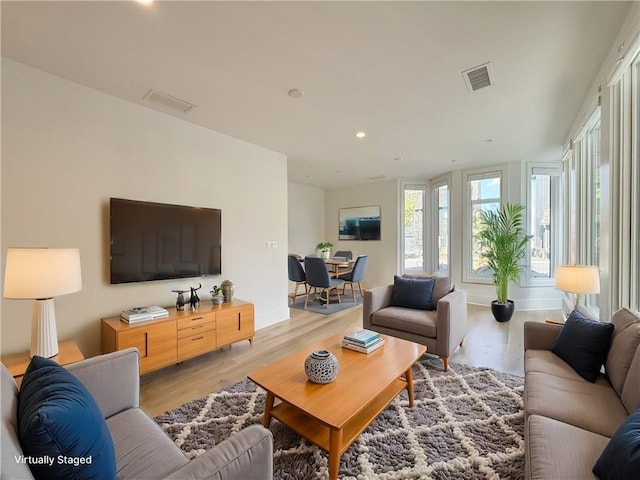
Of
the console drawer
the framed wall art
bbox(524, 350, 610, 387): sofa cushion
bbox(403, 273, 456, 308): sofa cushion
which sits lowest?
the console drawer

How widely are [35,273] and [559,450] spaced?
2.77 m

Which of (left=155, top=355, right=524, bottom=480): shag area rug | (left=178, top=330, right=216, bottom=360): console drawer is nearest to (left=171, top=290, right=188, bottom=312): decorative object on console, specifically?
(left=178, top=330, right=216, bottom=360): console drawer

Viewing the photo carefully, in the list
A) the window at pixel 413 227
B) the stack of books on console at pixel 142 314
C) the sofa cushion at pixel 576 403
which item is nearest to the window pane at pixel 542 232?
the window at pixel 413 227

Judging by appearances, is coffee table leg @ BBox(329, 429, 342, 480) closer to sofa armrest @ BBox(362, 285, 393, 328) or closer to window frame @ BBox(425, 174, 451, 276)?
sofa armrest @ BBox(362, 285, 393, 328)

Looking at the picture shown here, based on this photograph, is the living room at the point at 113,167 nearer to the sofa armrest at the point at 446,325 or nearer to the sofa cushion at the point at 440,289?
the sofa armrest at the point at 446,325

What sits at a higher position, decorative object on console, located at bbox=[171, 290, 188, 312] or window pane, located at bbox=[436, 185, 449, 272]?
window pane, located at bbox=[436, 185, 449, 272]

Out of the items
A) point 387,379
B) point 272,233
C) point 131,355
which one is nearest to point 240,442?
point 131,355

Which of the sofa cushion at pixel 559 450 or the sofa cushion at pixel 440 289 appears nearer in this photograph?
the sofa cushion at pixel 559 450

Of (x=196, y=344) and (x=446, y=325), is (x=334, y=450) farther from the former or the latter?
(x=196, y=344)

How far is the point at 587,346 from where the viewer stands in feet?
5.76

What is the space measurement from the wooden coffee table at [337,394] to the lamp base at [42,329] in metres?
1.31

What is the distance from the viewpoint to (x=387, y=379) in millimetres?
1756

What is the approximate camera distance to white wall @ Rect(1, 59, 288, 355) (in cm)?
211

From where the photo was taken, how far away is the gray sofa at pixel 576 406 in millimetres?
1122
